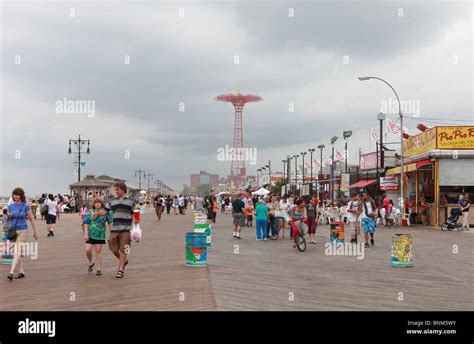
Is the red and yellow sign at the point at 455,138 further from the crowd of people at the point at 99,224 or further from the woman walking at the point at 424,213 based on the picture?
the crowd of people at the point at 99,224

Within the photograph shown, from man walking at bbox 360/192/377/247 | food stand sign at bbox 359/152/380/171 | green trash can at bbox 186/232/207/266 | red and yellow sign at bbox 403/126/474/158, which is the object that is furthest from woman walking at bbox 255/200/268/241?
food stand sign at bbox 359/152/380/171

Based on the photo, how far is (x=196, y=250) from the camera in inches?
488

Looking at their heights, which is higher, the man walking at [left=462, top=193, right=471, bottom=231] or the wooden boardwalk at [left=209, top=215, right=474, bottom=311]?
the man walking at [left=462, top=193, right=471, bottom=231]

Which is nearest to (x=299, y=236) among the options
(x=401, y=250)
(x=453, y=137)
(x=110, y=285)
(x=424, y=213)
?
(x=401, y=250)

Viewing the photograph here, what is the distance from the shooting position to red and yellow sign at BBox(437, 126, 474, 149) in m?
30.8

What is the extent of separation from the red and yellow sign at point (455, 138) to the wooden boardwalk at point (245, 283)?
15.2 meters

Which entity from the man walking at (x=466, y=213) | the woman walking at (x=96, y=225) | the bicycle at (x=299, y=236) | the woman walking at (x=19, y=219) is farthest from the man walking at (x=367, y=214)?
the man walking at (x=466, y=213)

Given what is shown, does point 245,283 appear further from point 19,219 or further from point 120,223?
point 19,219

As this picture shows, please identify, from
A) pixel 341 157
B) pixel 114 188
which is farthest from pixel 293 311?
pixel 341 157

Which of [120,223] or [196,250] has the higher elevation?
[120,223]

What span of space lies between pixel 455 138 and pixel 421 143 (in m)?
3.82

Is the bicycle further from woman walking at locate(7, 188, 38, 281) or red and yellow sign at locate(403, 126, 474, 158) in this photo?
red and yellow sign at locate(403, 126, 474, 158)

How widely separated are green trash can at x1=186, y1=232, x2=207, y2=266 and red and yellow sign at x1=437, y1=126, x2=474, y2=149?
22007mm
